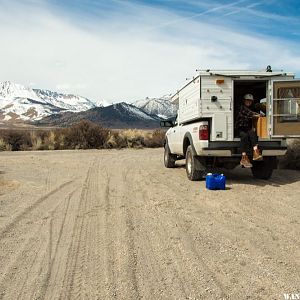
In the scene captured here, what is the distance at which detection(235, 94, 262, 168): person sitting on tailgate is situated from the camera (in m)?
11.3

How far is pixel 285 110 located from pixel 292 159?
4285 millimetres

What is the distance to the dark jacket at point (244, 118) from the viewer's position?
11.9 m

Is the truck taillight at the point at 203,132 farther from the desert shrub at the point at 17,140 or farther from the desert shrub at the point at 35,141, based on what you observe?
the desert shrub at the point at 17,140

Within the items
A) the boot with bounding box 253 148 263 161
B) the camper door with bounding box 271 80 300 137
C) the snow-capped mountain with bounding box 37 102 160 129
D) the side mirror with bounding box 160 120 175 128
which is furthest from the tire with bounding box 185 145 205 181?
the snow-capped mountain with bounding box 37 102 160 129

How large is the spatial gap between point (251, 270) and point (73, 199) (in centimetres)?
539

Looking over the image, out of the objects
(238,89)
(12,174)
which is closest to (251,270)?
(238,89)

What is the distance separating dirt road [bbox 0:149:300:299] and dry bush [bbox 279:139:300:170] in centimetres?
363

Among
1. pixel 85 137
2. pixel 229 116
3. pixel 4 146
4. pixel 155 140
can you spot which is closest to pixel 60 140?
pixel 85 137

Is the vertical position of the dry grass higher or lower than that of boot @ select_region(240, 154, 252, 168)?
higher

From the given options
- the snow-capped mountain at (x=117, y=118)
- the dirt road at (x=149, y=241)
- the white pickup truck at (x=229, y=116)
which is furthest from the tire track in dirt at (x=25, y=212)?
the snow-capped mountain at (x=117, y=118)

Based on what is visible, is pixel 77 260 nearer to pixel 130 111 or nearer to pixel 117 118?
pixel 117 118

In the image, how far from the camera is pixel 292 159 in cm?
1508

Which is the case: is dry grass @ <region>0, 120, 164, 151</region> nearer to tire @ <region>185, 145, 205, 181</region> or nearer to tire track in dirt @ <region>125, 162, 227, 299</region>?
tire @ <region>185, 145, 205, 181</region>

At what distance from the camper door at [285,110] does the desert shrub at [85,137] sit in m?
20.3
